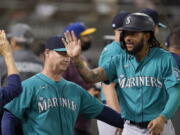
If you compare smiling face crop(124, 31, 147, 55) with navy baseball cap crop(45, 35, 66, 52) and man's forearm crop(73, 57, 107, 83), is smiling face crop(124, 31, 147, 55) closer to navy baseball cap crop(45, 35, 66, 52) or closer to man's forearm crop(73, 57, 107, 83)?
man's forearm crop(73, 57, 107, 83)

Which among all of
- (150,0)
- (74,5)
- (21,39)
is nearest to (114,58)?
(21,39)

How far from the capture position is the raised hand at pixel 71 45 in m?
6.48

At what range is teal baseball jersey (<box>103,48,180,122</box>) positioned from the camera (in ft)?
22.3

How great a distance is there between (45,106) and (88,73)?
19.6 inches

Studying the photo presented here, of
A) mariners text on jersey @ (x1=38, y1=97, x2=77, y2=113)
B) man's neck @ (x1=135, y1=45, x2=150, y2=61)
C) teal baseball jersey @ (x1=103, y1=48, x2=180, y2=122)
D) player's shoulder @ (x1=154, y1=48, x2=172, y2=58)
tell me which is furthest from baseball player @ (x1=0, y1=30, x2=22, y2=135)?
player's shoulder @ (x1=154, y1=48, x2=172, y2=58)

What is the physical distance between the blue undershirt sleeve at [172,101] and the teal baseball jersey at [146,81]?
48 mm

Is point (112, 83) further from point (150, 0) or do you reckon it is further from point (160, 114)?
point (150, 0)

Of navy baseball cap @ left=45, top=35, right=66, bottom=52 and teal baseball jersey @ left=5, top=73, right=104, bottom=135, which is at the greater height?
navy baseball cap @ left=45, top=35, right=66, bottom=52

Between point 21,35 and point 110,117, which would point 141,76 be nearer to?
point 110,117

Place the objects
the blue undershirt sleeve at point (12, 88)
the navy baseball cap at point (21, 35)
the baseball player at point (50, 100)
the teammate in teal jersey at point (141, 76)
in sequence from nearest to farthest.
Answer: the blue undershirt sleeve at point (12, 88), the baseball player at point (50, 100), the teammate in teal jersey at point (141, 76), the navy baseball cap at point (21, 35)

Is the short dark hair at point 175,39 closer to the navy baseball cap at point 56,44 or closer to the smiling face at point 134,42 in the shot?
the smiling face at point 134,42

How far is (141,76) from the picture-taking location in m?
6.82

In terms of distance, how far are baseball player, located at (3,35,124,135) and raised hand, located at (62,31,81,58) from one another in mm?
107

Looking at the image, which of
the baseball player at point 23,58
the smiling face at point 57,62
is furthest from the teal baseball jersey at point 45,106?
the baseball player at point 23,58
